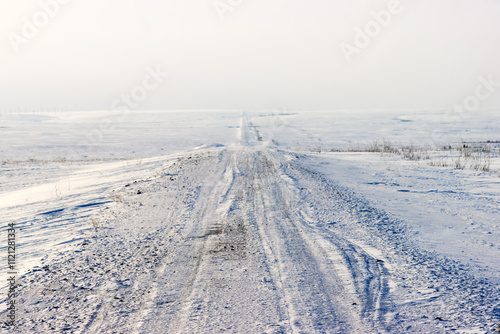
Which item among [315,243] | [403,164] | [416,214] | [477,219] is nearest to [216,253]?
[315,243]

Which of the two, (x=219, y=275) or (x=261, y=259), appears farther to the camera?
(x=261, y=259)

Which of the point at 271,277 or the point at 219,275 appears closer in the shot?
the point at 271,277

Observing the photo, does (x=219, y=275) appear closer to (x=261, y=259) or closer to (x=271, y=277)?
(x=271, y=277)

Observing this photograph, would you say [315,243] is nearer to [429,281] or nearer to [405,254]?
[405,254]

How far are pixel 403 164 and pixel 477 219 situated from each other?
1004cm

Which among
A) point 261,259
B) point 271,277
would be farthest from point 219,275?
point 261,259

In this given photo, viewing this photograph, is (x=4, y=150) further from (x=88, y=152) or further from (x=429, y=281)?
(x=429, y=281)

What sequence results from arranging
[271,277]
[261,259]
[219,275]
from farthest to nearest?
1. [261,259]
2. [219,275]
3. [271,277]

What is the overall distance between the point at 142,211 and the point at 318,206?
157 inches

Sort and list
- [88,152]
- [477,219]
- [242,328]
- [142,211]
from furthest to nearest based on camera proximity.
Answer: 1. [88,152]
2. [142,211]
3. [477,219]
4. [242,328]

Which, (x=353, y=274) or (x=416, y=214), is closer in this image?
(x=353, y=274)

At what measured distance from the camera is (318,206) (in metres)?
9.27

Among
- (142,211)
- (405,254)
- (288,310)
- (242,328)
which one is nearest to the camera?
(242,328)

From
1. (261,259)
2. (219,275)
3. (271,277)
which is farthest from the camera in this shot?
(261,259)
